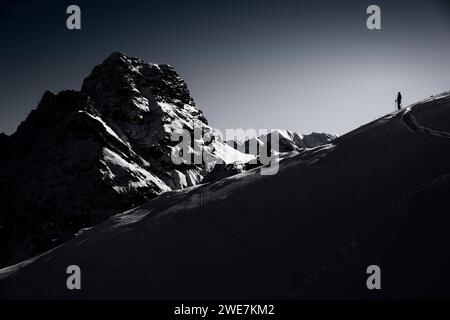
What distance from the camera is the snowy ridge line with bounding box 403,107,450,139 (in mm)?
12331

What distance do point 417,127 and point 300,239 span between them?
27.2 feet

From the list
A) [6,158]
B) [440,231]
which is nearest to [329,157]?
[440,231]

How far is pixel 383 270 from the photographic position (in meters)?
7.78

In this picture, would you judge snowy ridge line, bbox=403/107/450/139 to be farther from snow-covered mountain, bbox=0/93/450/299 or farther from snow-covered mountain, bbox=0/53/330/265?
snow-covered mountain, bbox=0/53/330/265

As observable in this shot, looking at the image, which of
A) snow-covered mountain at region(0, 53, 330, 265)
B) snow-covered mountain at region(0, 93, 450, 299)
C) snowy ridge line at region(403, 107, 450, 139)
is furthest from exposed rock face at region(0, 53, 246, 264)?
snowy ridge line at region(403, 107, 450, 139)

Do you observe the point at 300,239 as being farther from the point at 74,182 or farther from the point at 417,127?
the point at 74,182

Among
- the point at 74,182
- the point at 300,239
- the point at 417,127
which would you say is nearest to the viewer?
the point at 300,239

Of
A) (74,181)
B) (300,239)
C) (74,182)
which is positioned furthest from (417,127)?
(74,181)

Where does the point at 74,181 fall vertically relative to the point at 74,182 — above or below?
above

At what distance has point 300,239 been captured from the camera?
9516 millimetres

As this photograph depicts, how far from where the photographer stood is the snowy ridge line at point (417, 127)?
1233 cm

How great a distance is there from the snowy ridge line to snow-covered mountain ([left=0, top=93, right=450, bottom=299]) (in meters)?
0.04

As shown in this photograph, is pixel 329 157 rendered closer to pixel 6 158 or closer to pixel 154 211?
pixel 154 211
